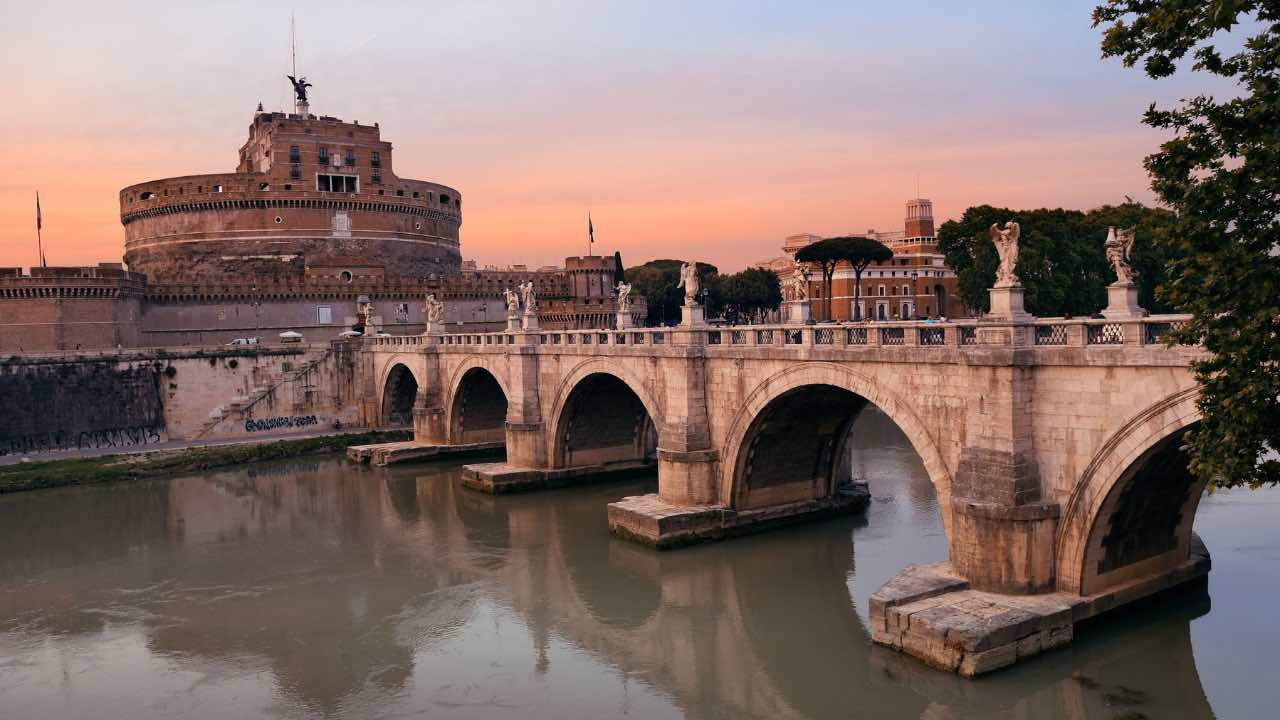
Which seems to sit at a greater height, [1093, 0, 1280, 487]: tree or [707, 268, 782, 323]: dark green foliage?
[707, 268, 782, 323]: dark green foliage

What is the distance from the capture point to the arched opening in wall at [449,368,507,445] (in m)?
38.1

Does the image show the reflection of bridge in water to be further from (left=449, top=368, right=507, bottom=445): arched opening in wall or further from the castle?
the castle

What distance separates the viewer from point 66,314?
5016 centimetres

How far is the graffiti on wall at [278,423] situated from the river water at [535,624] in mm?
15741

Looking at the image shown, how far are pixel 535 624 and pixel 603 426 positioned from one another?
13.5 meters

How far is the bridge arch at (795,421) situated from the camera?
19219 mm

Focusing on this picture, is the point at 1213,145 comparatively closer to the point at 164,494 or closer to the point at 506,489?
the point at 506,489

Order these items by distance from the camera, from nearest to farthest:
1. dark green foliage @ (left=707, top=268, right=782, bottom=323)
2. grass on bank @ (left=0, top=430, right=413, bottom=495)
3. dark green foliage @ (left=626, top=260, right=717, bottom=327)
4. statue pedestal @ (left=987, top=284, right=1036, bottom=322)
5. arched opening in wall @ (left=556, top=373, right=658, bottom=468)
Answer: statue pedestal @ (left=987, top=284, right=1036, bottom=322)
arched opening in wall @ (left=556, top=373, right=658, bottom=468)
grass on bank @ (left=0, top=430, right=413, bottom=495)
dark green foliage @ (left=707, top=268, right=782, bottom=323)
dark green foliage @ (left=626, top=260, right=717, bottom=327)

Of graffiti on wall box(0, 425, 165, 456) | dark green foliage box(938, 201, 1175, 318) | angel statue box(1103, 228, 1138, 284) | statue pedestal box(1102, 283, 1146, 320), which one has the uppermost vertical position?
dark green foliage box(938, 201, 1175, 318)

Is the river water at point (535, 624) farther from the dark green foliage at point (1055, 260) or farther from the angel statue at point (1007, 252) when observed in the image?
the dark green foliage at point (1055, 260)

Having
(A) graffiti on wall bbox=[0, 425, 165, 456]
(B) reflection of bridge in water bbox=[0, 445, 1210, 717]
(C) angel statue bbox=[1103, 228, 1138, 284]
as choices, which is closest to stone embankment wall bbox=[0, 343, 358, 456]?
(A) graffiti on wall bbox=[0, 425, 165, 456]

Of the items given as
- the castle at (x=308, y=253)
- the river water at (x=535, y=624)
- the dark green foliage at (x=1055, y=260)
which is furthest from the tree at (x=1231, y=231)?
the castle at (x=308, y=253)

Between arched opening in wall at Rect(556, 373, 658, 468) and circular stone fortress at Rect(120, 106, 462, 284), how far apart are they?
38485mm

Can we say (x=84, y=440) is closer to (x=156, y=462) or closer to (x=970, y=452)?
(x=156, y=462)
